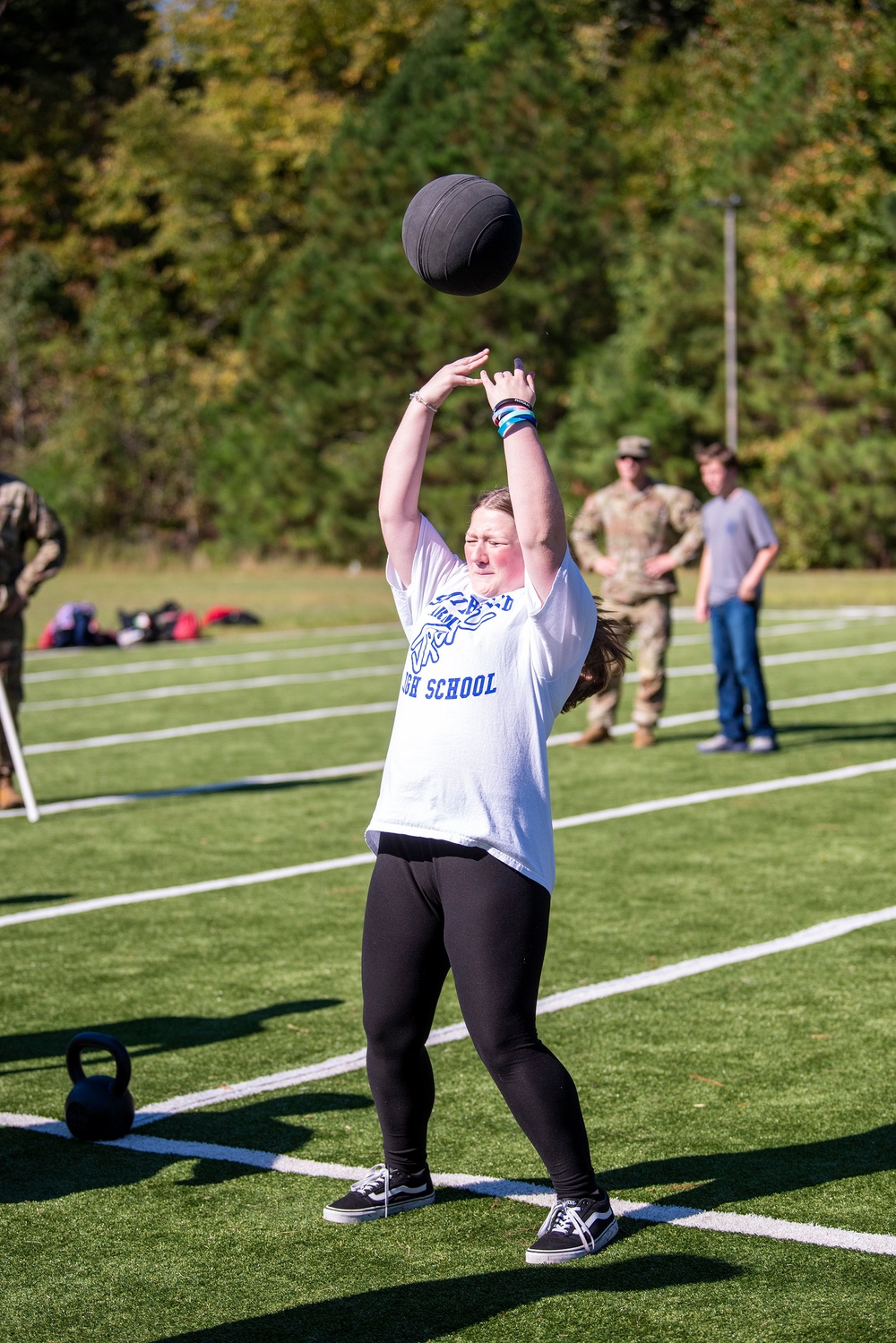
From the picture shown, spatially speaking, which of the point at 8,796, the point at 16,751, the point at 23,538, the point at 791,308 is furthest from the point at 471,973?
the point at 791,308

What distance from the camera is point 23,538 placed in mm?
10828

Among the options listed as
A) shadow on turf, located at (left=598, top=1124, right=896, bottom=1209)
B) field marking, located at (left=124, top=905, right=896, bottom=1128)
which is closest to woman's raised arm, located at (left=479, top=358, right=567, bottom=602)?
shadow on turf, located at (left=598, top=1124, right=896, bottom=1209)

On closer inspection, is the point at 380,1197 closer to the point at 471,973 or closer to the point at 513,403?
the point at 471,973

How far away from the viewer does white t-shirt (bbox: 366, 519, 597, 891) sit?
4047mm

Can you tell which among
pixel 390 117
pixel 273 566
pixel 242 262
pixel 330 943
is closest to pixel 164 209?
pixel 242 262

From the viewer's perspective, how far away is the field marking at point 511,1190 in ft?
13.7

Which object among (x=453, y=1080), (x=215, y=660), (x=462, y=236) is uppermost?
(x=462, y=236)

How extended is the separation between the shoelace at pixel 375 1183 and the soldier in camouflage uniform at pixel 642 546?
8.72 metres

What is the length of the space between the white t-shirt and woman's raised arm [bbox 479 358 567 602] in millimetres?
39

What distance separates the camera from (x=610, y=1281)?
3971mm

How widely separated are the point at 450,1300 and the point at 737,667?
9144 mm

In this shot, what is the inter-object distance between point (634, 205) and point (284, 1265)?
168 feet

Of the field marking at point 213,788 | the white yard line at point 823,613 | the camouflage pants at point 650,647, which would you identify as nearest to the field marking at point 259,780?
the field marking at point 213,788

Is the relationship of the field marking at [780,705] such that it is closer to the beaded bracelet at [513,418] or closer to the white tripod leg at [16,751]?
the white tripod leg at [16,751]
